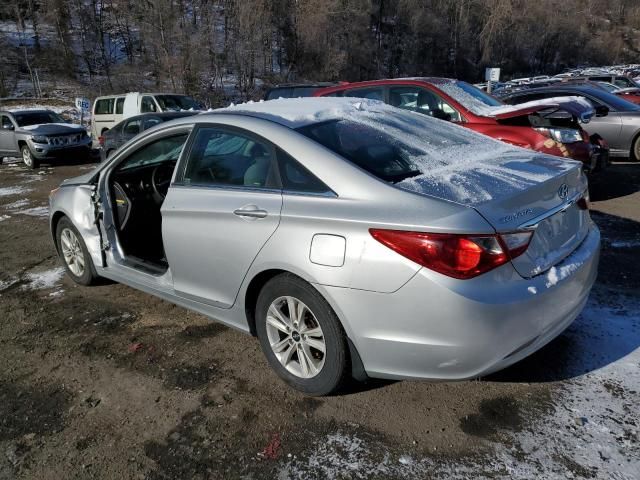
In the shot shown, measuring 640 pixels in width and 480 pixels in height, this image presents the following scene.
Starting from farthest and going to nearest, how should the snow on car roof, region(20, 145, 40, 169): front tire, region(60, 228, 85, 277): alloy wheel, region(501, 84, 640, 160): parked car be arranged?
region(20, 145, 40, 169): front tire → region(501, 84, 640, 160): parked car → region(60, 228, 85, 277): alloy wheel → the snow on car roof

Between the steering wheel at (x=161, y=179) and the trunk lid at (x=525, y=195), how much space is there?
280 centimetres

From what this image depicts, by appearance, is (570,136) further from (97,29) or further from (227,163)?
(97,29)

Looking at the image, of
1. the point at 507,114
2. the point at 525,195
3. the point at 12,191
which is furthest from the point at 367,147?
the point at 12,191

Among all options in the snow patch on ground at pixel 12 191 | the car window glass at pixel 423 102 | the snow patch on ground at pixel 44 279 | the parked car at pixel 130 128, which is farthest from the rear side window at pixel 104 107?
the snow patch on ground at pixel 44 279

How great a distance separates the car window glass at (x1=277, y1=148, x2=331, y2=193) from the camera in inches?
109

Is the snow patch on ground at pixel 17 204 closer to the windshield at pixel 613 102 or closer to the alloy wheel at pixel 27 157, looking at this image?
the alloy wheel at pixel 27 157

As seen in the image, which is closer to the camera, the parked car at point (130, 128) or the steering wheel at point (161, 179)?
the steering wheel at point (161, 179)

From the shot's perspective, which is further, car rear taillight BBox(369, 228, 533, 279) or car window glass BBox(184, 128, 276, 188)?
car window glass BBox(184, 128, 276, 188)

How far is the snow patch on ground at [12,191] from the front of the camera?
410 inches

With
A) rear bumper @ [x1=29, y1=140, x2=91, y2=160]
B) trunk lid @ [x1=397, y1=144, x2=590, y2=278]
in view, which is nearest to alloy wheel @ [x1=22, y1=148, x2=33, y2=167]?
rear bumper @ [x1=29, y1=140, x2=91, y2=160]

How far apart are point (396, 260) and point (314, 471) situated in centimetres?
104

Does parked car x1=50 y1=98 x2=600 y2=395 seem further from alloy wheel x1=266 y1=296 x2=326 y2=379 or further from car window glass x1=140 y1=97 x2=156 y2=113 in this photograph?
car window glass x1=140 y1=97 x2=156 y2=113

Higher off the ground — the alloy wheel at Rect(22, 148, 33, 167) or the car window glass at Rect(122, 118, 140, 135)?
the car window glass at Rect(122, 118, 140, 135)

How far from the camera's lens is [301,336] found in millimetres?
2896
